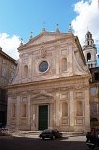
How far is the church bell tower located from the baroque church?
3673 centimetres

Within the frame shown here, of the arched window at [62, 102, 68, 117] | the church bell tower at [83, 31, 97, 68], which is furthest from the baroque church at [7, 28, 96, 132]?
the church bell tower at [83, 31, 97, 68]

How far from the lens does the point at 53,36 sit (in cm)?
3606

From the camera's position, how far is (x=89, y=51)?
75812mm

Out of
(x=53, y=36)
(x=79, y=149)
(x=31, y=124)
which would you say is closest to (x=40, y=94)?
(x=31, y=124)

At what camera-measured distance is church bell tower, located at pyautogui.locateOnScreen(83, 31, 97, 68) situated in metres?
73.1

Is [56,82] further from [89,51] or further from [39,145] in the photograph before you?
[89,51]

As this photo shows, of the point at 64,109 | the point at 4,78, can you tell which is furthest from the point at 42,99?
the point at 4,78

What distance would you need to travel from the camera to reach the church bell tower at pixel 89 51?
73062mm

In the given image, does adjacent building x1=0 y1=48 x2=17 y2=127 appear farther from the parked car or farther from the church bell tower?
the church bell tower

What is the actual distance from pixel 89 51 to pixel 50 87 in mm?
45019

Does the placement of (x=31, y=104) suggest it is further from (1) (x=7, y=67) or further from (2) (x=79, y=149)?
(2) (x=79, y=149)

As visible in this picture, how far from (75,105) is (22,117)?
8.25 meters

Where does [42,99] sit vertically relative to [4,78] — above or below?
below

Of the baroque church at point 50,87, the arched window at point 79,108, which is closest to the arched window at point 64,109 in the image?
the baroque church at point 50,87
